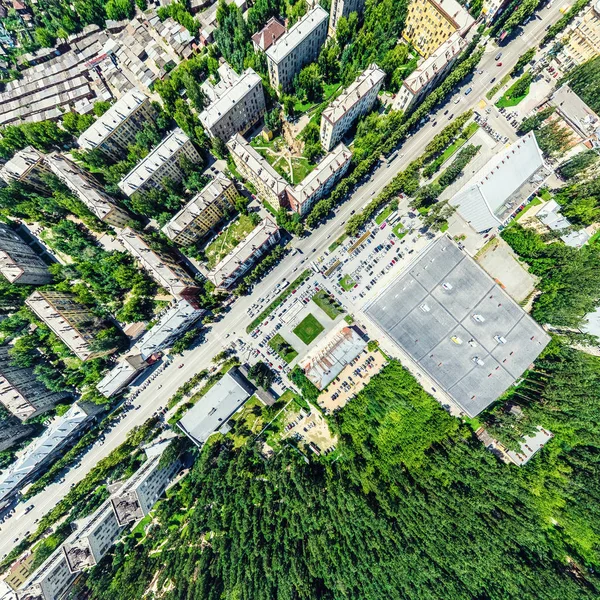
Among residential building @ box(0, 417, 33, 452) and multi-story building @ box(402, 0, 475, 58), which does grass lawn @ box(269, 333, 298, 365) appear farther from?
multi-story building @ box(402, 0, 475, 58)

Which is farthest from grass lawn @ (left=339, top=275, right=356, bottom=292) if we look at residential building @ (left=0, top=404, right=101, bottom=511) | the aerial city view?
residential building @ (left=0, top=404, right=101, bottom=511)

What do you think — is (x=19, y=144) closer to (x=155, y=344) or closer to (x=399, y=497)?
(x=155, y=344)

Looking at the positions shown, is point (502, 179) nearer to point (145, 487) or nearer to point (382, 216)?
point (382, 216)

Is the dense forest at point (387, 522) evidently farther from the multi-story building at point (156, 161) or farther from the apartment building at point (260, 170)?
the multi-story building at point (156, 161)

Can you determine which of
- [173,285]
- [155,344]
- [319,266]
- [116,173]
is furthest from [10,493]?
[319,266]

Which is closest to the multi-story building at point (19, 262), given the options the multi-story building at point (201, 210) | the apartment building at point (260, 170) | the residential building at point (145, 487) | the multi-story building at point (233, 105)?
the multi-story building at point (201, 210)

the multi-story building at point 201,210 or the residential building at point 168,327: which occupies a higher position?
the multi-story building at point 201,210
